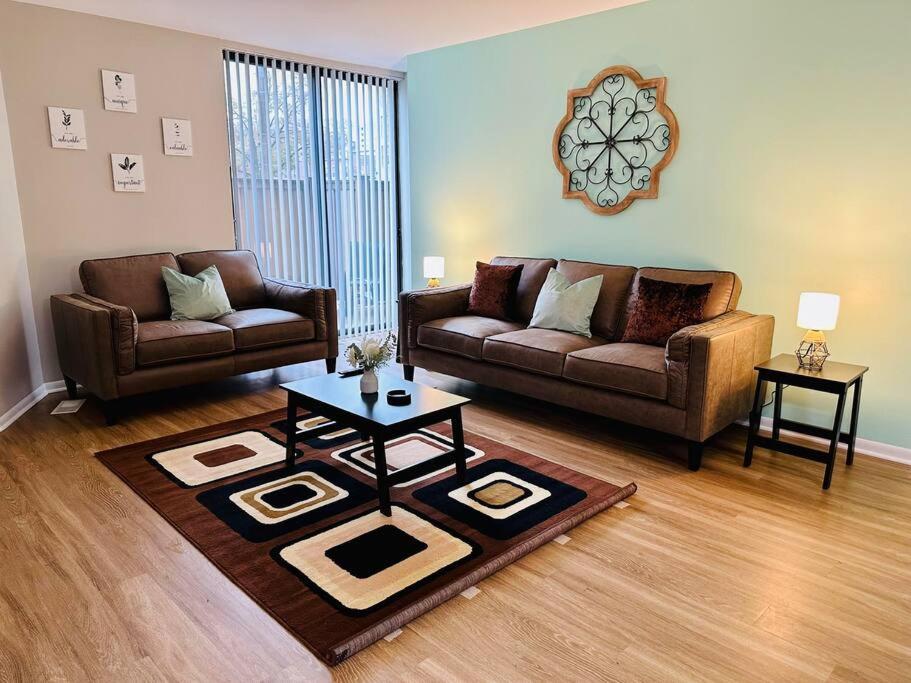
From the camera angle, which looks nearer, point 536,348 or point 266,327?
point 536,348

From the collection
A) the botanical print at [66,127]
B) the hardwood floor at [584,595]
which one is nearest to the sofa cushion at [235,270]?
the botanical print at [66,127]

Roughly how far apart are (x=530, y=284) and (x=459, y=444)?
192cm

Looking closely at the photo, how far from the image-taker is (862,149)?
11.1 feet

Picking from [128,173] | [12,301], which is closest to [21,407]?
[12,301]

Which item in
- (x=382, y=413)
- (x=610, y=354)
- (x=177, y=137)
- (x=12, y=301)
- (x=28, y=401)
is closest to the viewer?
(x=382, y=413)

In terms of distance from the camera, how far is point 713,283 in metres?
3.82

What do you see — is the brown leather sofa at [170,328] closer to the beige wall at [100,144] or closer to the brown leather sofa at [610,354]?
the beige wall at [100,144]

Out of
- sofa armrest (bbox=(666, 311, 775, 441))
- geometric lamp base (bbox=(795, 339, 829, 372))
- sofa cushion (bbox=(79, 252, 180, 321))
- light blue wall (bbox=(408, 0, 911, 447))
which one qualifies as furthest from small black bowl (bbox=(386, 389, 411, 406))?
sofa cushion (bbox=(79, 252, 180, 321))

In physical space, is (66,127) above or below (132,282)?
above

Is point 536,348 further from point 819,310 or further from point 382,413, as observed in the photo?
point 819,310

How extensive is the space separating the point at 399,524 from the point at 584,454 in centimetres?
127

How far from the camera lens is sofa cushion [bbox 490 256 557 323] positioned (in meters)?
4.64

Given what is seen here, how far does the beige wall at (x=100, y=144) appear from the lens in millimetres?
4219

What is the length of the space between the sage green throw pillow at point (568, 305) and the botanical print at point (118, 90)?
3.30 metres
